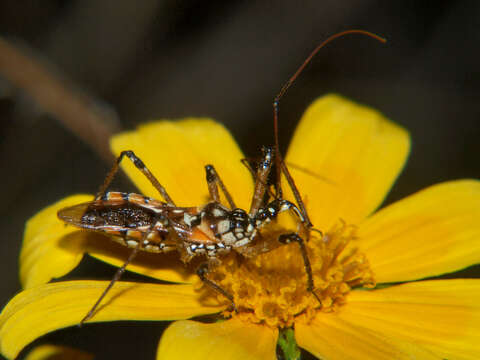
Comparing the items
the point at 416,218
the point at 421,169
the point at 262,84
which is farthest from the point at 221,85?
the point at 416,218

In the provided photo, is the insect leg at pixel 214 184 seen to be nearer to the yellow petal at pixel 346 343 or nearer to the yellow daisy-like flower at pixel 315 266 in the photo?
the yellow daisy-like flower at pixel 315 266

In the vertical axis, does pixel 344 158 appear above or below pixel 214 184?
above

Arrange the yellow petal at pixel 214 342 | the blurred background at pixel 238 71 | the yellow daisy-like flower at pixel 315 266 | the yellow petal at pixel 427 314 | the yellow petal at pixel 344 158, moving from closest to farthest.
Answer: the yellow petal at pixel 214 342
the yellow daisy-like flower at pixel 315 266
the yellow petal at pixel 427 314
the yellow petal at pixel 344 158
the blurred background at pixel 238 71

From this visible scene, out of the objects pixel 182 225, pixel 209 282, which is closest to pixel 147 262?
pixel 182 225

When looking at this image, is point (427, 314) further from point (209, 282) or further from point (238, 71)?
point (238, 71)

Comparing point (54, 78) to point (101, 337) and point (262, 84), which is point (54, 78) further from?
point (262, 84)

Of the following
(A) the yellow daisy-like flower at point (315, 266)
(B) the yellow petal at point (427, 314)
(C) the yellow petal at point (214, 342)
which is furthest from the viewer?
(B) the yellow petal at point (427, 314)

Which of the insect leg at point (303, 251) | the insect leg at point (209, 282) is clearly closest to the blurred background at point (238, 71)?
the insect leg at point (303, 251)
